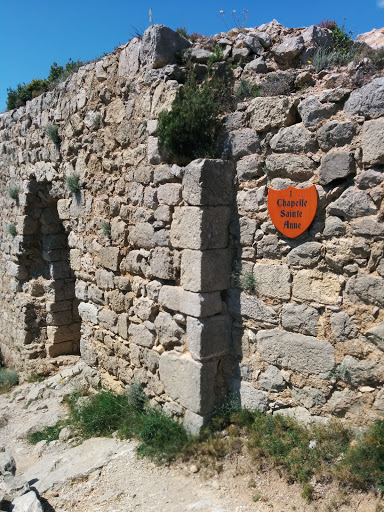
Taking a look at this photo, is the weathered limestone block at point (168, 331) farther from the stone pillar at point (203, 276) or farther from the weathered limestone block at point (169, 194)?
the weathered limestone block at point (169, 194)

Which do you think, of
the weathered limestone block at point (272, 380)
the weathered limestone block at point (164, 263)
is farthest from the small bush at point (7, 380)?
the weathered limestone block at point (272, 380)

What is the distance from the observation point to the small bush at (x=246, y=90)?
416cm

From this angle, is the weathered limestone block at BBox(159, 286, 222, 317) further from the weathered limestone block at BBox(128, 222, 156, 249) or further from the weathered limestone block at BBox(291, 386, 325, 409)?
the weathered limestone block at BBox(291, 386, 325, 409)

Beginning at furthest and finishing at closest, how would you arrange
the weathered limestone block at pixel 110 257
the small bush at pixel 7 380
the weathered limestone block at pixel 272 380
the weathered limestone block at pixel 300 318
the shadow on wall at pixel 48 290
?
the shadow on wall at pixel 48 290 → the small bush at pixel 7 380 → the weathered limestone block at pixel 110 257 → the weathered limestone block at pixel 272 380 → the weathered limestone block at pixel 300 318

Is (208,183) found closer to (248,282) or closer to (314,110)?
(248,282)

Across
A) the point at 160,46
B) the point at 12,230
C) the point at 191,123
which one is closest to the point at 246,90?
the point at 191,123

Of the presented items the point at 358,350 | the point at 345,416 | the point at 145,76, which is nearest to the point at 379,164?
the point at 358,350

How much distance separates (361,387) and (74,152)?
4603 mm

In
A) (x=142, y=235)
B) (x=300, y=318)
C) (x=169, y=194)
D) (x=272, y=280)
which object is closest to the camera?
(x=300, y=318)

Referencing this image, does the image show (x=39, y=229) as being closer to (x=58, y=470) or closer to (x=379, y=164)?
(x=58, y=470)

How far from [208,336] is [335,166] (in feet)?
6.07

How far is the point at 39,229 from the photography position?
790 centimetres

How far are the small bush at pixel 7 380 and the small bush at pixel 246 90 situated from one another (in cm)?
600

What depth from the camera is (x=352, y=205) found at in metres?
3.41
